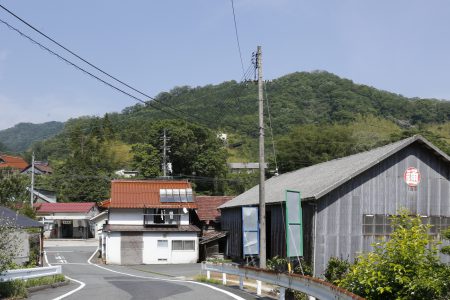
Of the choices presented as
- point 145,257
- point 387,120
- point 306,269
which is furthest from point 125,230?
point 387,120

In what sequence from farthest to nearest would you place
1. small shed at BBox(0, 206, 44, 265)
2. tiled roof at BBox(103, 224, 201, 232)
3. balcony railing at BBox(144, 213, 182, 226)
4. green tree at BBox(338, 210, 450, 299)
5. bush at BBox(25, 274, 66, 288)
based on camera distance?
1. balcony railing at BBox(144, 213, 182, 226)
2. tiled roof at BBox(103, 224, 201, 232)
3. small shed at BBox(0, 206, 44, 265)
4. bush at BBox(25, 274, 66, 288)
5. green tree at BBox(338, 210, 450, 299)

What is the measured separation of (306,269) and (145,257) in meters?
21.3

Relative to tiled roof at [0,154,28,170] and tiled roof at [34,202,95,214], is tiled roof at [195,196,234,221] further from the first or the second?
tiled roof at [0,154,28,170]

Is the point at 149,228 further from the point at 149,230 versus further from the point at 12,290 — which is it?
the point at 12,290

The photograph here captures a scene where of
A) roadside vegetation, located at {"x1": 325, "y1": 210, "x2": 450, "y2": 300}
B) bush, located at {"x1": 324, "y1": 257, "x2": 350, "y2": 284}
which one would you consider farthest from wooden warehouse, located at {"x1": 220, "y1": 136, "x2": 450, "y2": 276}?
roadside vegetation, located at {"x1": 325, "y1": 210, "x2": 450, "y2": 300}

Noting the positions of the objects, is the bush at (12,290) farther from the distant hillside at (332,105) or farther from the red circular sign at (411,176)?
the distant hillside at (332,105)

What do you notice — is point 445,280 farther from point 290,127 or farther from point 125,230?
point 290,127

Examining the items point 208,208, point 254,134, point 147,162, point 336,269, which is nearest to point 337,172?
point 336,269

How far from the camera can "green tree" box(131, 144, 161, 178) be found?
71375 mm

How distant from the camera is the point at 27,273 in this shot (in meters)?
16.6

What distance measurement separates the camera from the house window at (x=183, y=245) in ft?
131

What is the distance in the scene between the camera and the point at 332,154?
65750 mm

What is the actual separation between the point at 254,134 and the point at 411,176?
44271mm

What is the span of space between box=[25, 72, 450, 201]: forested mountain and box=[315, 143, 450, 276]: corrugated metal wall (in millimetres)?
22685
